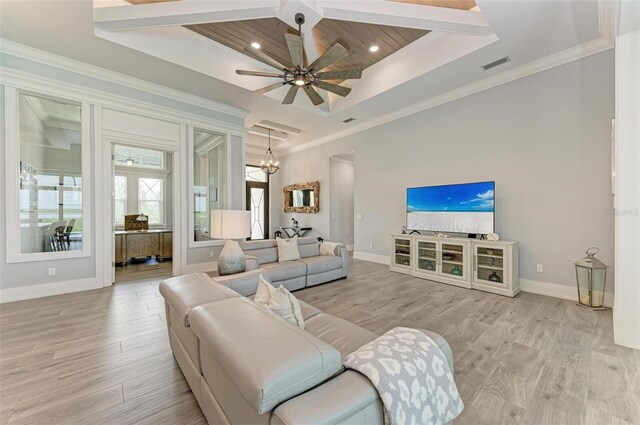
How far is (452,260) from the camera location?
14.2 feet

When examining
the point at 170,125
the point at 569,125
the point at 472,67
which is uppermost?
the point at 472,67

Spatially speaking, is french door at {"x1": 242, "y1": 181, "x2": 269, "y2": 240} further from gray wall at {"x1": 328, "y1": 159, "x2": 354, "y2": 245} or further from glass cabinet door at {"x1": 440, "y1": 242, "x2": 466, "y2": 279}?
glass cabinet door at {"x1": 440, "y1": 242, "x2": 466, "y2": 279}

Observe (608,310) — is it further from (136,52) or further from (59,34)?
(59,34)

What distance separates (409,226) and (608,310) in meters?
2.80

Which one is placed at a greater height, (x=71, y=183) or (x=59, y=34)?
(x=59, y=34)

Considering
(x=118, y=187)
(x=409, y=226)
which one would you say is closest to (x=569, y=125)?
(x=409, y=226)

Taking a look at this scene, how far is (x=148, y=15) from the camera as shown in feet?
9.92

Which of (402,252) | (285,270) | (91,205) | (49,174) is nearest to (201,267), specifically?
(91,205)

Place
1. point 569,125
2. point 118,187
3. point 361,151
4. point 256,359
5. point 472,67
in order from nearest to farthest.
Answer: point 256,359
point 569,125
point 472,67
point 361,151
point 118,187

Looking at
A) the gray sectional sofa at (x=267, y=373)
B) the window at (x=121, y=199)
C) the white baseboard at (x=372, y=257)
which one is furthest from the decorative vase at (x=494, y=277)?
the window at (x=121, y=199)

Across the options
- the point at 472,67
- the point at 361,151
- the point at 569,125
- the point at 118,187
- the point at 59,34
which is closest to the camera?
the point at 59,34

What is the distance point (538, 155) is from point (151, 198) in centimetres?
993

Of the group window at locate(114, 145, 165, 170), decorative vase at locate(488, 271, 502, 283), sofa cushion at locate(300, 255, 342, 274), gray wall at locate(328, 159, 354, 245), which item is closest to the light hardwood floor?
decorative vase at locate(488, 271, 502, 283)

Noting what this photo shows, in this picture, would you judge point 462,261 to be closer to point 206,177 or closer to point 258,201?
point 206,177
